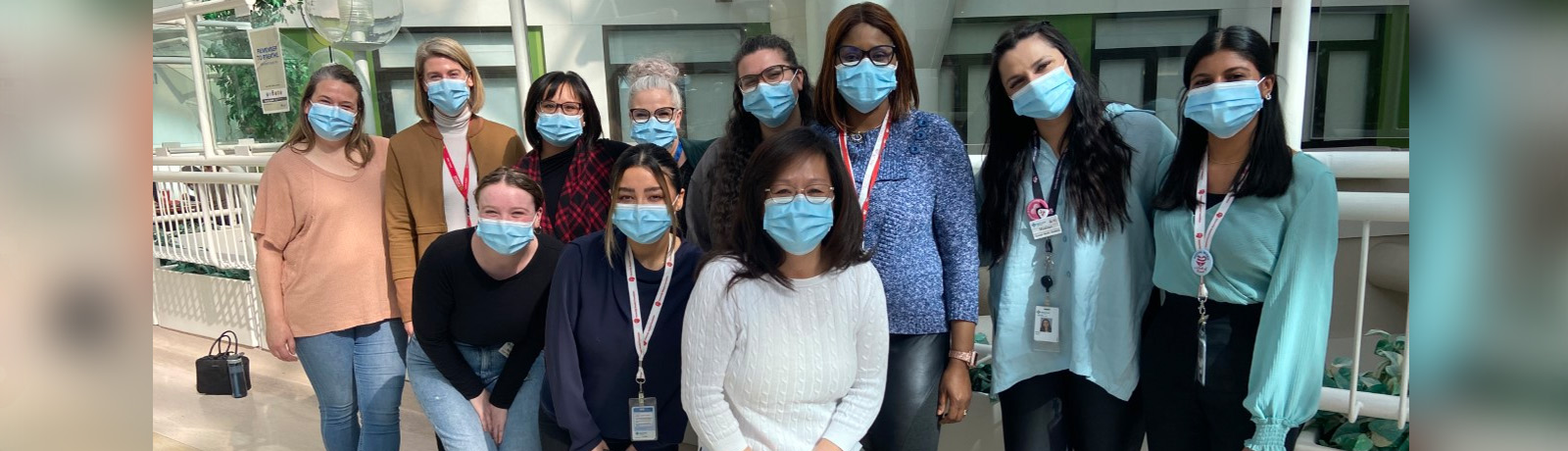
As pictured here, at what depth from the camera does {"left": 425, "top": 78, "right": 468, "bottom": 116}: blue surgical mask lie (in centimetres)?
284

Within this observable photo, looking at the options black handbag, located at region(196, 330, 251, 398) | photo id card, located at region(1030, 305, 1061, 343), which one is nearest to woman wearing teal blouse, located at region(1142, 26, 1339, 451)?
photo id card, located at region(1030, 305, 1061, 343)

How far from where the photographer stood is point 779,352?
2.09 metres

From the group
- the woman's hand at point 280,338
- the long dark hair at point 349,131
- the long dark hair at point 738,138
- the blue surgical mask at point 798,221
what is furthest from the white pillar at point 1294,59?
the woman's hand at point 280,338

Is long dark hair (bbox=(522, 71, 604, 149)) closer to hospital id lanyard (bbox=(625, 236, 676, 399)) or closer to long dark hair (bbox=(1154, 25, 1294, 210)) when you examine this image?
hospital id lanyard (bbox=(625, 236, 676, 399))

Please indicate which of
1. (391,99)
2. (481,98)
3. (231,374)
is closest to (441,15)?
(391,99)

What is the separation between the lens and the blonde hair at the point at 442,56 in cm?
288

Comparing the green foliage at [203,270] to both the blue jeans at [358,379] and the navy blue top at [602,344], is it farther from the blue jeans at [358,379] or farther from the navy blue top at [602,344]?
the navy blue top at [602,344]

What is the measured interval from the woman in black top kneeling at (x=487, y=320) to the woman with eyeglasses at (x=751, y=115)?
0.56 m

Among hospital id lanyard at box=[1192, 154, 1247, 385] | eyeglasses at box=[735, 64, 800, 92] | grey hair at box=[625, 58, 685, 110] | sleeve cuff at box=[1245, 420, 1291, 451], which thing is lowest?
sleeve cuff at box=[1245, 420, 1291, 451]

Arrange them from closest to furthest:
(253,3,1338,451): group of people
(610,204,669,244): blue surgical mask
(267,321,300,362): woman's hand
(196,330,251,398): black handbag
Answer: (253,3,1338,451): group of people → (610,204,669,244): blue surgical mask → (267,321,300,362): woman's hand → (196,330,251,398): black handbag

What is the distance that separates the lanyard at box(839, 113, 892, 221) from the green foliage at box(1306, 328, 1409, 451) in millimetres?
1652

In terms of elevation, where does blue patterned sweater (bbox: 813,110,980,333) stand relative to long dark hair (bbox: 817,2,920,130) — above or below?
below
